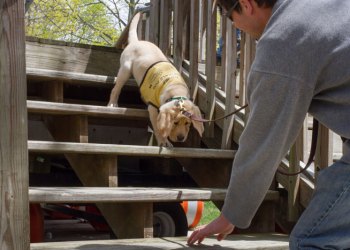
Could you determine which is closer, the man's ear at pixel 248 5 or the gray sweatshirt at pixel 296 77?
the gray sweatshirt at pixel 296 77

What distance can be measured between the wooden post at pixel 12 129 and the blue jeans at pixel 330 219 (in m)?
0.85

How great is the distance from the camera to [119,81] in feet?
14.4

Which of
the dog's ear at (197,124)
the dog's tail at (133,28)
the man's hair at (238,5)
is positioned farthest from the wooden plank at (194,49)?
the man's hair at (238,5)

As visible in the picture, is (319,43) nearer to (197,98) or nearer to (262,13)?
(262,13)

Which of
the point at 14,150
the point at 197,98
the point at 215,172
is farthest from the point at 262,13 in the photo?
the point at 197,98

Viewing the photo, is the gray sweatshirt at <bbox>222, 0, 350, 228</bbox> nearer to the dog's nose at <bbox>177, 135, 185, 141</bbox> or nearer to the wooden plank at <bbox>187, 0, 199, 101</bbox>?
the dog's nose at <bbox>177, 135, 185, 141</bbox>

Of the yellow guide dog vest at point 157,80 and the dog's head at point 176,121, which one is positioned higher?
the yellow guide dog vest at point 157,80

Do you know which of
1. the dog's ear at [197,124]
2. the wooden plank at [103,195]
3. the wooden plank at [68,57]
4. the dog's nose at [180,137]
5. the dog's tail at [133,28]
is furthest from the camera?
the dog's tail at [133,28]

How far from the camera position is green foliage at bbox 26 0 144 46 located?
17.5 metres

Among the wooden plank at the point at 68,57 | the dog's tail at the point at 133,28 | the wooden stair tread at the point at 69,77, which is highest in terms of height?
the dog's tail at the point at 133,28

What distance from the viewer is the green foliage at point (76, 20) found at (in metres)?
17.5

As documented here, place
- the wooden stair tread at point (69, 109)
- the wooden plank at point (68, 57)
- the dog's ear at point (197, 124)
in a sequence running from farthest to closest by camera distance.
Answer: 1. the wooden plank at point (68, 57)
2. the dog's ear at point (197, 124)
3. the wooden stair tread at point (69, 109)

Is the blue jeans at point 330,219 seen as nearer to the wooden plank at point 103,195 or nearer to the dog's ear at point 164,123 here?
the wooden plank at point 103,195

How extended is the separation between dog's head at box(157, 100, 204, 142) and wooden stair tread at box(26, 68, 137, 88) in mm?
536
